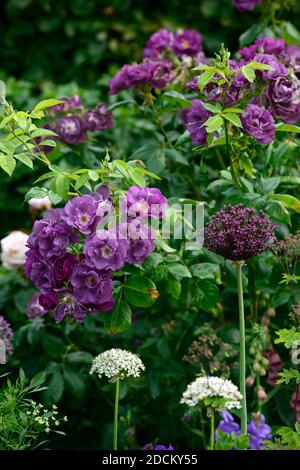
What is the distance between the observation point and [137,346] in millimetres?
3283

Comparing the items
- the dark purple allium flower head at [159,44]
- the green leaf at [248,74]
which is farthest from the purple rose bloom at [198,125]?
the dark purple allium flower head at [159,44]

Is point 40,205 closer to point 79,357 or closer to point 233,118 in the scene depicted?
point 79,357

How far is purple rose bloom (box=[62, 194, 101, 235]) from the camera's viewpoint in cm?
231

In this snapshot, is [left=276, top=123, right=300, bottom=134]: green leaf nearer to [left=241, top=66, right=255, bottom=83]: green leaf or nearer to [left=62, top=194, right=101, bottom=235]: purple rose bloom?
[left=241, top=66, right=255, bottom=83]: green leaf

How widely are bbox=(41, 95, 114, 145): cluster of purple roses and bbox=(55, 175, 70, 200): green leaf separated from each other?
76 cm

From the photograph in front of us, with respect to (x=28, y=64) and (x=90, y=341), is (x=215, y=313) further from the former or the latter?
(x=28, y=64)

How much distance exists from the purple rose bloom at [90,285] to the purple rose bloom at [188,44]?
1.37 m

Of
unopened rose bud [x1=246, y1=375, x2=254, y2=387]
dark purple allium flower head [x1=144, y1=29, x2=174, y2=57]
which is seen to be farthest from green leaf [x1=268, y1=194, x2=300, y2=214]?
dark purple allium flower head [x1=144, y1=29, x2=174, y2=57]

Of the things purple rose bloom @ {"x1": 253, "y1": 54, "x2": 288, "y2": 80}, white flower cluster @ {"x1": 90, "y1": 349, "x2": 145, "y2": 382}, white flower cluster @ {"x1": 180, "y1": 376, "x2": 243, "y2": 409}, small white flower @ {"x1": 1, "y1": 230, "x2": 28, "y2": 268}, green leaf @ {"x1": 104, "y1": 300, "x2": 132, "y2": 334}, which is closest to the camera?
white flower cluster @ {"x1": 180, "y1": 376, "x2": 243, "y2": 409}

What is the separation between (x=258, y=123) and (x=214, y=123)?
20 centimetres

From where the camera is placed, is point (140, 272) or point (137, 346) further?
point (137, 346)

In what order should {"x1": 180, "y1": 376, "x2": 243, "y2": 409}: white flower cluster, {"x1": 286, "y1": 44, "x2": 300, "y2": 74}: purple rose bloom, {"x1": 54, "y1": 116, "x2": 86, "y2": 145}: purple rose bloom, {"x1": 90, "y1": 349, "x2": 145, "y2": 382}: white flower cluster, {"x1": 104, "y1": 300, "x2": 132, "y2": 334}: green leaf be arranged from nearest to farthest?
1. {"x1": 180, "y1": 376, "x2": 243, "y2": 409}: white flower cluster
2. {"x1": 90, "y1": 349, "x2": 145, "y2": 382}: white flower cluster
3. {"x1": 104, "y1": 300, "x2": 132, "y2": 334}: green leaf
4. {"x1": 286, "y1": 44, "x2": 300, "y2": 74}: purple rose bloom
5. {"x1": 54, "y1": 116, "x2": 86, "y2": 145}: purple rose bloom

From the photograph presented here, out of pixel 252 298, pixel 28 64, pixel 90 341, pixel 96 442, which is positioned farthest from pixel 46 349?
pixel 28 64

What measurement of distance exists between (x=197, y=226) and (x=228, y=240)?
0.39 meters
